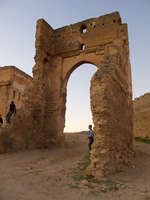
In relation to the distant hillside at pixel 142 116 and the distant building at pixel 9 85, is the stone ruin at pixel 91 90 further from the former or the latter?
the distant hillside at pixel 142 116

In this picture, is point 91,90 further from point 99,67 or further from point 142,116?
point 142,116

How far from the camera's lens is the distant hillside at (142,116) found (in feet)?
52.0

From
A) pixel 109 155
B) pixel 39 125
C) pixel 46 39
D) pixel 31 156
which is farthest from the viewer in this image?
pixel 46 39

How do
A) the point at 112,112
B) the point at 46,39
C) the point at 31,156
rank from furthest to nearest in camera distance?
1. the point at 46,39
2. the point at 31,156
3. the point at 112,112

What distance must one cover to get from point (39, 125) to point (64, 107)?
1688mm

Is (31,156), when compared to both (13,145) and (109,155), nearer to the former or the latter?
(13,145)

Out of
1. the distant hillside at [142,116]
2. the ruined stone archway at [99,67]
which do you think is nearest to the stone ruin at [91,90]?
the ruined stone archway at [99,67]

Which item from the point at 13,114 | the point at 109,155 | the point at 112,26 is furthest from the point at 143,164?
the point at 112,26

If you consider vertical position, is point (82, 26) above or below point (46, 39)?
above

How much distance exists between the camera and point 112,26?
33.2ft

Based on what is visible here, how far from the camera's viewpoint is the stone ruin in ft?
18.0

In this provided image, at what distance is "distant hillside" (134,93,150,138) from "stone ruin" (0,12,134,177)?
27.3ft

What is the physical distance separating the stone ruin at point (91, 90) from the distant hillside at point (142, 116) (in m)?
8.32

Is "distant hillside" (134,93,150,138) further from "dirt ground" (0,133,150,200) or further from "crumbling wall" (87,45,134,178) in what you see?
"dirt ground" (0,133,150,200)
